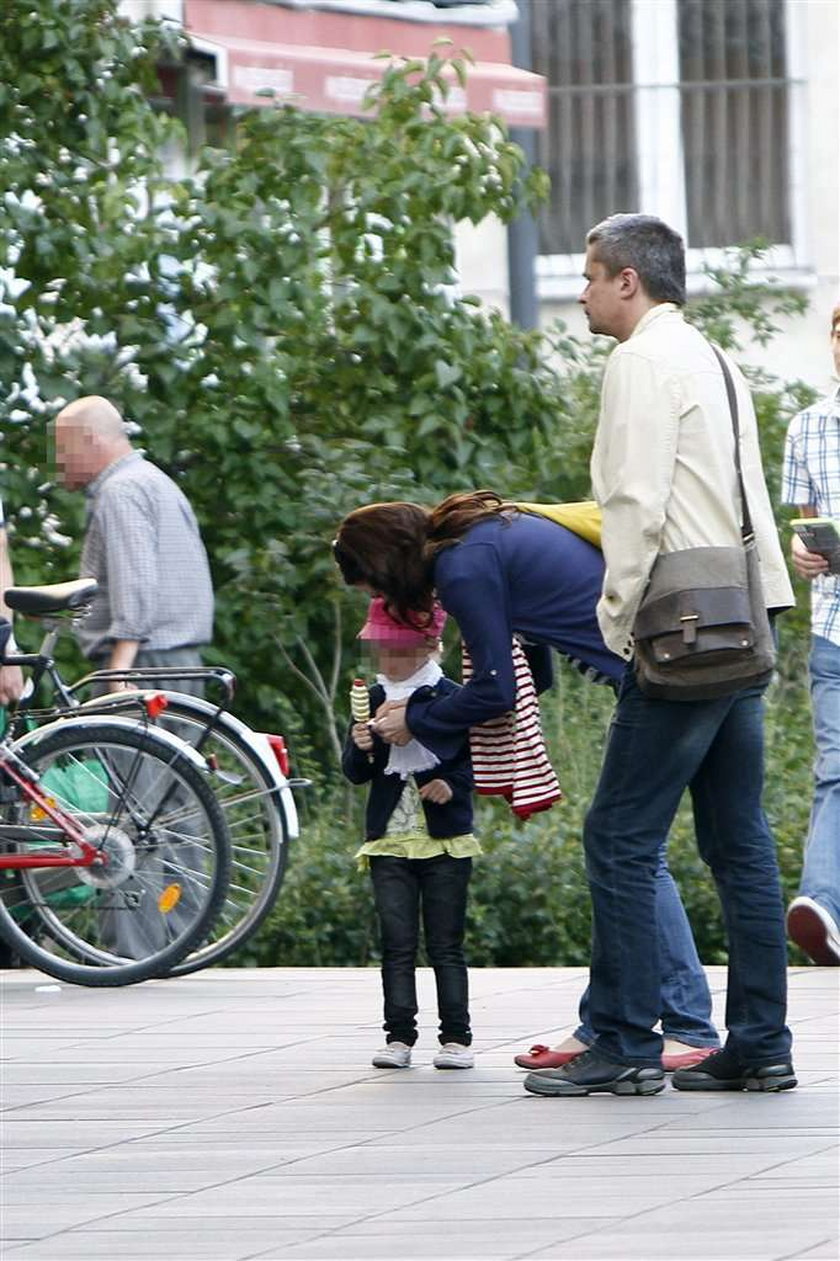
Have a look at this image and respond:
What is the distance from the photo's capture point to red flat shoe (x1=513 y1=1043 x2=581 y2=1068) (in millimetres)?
6793

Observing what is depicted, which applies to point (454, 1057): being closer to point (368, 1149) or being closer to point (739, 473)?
point (368, 1149)

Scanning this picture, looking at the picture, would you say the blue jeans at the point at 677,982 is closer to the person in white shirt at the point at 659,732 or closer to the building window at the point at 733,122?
the person in white shirt at the point at 659,732

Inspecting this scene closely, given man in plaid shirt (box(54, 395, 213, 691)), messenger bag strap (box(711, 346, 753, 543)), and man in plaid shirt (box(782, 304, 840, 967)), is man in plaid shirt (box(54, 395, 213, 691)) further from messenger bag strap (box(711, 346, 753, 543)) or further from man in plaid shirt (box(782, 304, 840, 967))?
messenger bag strap (box(711, 346, 753, 543))

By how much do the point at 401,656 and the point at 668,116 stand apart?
13.7 meters

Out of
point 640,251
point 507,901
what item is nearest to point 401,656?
point 640,251

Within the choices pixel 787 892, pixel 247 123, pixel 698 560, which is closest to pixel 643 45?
pixel 247 123

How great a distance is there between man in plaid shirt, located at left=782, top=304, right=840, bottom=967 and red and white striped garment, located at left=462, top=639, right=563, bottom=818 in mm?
1819

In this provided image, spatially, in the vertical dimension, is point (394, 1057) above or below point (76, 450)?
below

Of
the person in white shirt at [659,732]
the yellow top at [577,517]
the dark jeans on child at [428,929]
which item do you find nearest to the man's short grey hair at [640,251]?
the person in white shirt at [659,732]

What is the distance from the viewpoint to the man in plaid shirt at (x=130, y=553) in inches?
365

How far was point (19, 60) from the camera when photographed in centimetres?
1120

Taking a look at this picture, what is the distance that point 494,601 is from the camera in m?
6.62

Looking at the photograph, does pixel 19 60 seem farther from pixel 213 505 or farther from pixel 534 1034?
pixel 534 1034

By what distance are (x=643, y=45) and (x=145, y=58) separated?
911 cm
